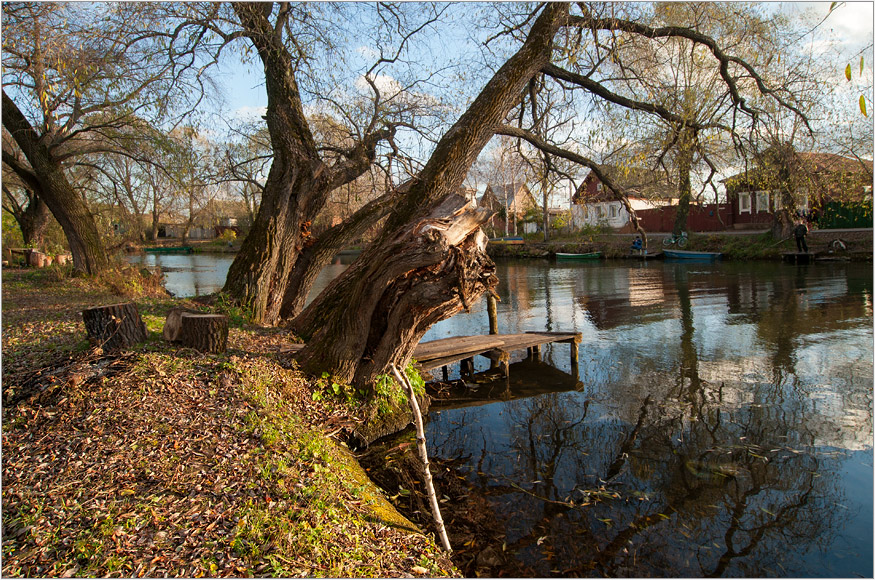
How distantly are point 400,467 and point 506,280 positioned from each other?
22.7 metres

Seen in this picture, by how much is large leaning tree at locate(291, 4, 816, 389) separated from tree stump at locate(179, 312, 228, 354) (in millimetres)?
1101

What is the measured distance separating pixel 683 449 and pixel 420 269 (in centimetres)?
441

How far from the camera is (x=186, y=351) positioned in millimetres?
6113

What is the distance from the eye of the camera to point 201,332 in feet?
20.4

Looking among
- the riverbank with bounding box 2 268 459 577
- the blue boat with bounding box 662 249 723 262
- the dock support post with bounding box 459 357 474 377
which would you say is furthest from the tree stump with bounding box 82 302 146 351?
the blue boat with bounding box 662 249 723 262

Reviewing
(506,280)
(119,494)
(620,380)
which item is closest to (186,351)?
(119,494)

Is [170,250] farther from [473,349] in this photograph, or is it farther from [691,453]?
[691,453]

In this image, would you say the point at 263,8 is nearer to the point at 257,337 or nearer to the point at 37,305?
the point at 257,337

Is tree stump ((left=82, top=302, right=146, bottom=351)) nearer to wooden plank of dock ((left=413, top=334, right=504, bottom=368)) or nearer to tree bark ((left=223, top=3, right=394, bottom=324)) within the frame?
tree bark ((left=223, top=3, right=394, bottom=324))

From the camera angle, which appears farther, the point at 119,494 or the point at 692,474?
the point at 692,474

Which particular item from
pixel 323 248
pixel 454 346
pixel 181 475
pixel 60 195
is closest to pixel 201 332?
pixel 181 475

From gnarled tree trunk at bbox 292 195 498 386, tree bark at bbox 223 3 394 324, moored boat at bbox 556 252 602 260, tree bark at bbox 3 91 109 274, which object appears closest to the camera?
gnarled tree trunk at bbox 292 195 498 386

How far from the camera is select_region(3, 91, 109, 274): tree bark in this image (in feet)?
43.0

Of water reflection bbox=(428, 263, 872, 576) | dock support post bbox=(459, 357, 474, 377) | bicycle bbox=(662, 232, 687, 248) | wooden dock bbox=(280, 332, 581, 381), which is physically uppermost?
bicycle bbox=(662, 232, 687, 248)
